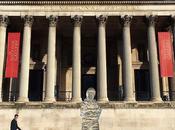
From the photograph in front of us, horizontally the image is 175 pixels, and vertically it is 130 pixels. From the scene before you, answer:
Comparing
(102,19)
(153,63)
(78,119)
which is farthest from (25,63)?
(153,63)

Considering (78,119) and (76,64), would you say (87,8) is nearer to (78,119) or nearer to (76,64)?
(76,64)

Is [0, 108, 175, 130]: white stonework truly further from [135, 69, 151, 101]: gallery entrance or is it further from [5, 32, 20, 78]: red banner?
[135, 69, 151, 101]: gallery entrance

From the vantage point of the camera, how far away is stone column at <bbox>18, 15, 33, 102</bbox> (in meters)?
37.8

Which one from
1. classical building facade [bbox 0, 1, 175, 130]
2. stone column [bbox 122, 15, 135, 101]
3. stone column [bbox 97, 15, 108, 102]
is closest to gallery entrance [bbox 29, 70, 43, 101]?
classical building facade [bbox 0, 1, 175, 130]

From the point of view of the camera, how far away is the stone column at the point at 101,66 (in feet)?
126

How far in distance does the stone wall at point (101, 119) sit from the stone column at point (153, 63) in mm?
2272

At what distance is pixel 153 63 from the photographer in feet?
129

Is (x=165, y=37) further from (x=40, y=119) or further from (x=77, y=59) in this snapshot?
(x=40, y=119)

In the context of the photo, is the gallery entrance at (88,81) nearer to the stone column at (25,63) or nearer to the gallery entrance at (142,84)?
the gallery entrance at (142,84)

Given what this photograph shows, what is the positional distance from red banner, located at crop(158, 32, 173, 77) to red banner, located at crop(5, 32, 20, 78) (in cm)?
1428

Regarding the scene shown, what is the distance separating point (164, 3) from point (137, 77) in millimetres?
8998

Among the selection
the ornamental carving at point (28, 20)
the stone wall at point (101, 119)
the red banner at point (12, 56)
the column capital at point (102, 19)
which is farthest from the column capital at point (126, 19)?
the red banner at point (12, 56)

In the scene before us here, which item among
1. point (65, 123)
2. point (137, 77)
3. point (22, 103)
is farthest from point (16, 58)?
point (137, 77)

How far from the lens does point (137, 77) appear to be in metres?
45.0
